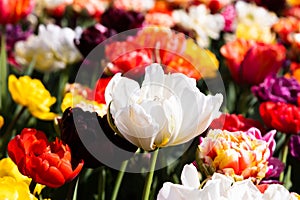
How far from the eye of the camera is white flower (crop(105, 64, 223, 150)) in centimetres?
76

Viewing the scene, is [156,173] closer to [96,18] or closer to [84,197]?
[84,197]

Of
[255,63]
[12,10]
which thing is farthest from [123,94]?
[12,10]

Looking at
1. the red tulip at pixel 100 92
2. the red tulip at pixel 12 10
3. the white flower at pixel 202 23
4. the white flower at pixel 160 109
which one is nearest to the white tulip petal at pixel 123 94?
the white flower at pixel 160 109

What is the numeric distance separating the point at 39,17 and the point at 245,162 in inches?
60.9

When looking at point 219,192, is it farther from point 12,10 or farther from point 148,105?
point 12,10

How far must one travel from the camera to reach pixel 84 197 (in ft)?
4.10

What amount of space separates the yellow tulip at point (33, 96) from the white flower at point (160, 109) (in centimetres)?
54

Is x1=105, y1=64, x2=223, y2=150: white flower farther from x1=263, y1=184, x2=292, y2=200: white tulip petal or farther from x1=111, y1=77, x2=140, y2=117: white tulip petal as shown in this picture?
x1=263, y1=184, x2=292, y2=200: white tulip petal

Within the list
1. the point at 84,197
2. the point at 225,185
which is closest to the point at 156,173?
the point at 84,197

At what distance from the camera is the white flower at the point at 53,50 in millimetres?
1643

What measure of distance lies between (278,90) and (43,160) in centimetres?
73

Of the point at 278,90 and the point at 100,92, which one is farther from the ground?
the point at 100,92

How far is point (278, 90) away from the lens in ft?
4.62

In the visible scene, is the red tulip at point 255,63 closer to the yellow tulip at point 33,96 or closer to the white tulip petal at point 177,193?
the yellow tulip at point 33,96
